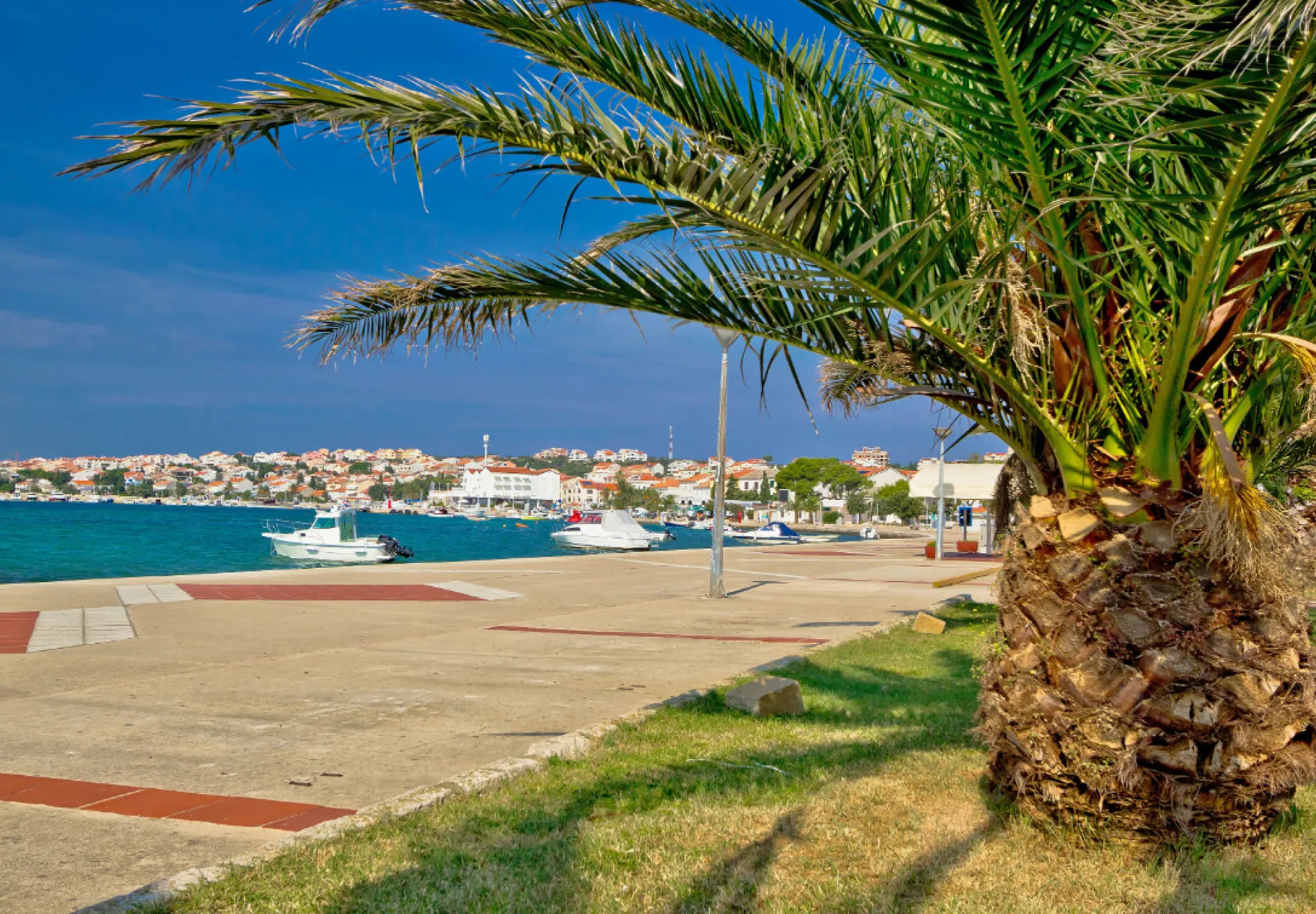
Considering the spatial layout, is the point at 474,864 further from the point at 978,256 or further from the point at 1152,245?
the point at 1152,245

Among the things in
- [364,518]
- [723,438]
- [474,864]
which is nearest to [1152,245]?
[474,864]

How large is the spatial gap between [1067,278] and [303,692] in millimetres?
5849

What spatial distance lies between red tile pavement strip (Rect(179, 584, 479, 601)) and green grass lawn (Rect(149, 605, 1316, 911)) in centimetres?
996

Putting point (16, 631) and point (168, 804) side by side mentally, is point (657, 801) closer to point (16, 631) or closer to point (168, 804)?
point (168, 804)

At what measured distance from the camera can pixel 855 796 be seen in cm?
461

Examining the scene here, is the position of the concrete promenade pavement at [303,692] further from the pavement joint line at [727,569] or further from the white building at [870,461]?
the white building at [870,461]

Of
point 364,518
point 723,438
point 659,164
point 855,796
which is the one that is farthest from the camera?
point 364,518

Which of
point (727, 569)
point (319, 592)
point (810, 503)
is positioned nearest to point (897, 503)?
point (810, 503)

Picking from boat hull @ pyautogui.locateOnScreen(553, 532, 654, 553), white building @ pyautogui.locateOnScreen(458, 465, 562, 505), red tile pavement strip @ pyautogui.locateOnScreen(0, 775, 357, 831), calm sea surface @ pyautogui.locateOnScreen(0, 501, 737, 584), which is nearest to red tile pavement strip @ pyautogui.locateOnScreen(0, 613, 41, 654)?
red tile pavement strip @ pyautogui.locateOnScreen(0, 775, 357, 831)

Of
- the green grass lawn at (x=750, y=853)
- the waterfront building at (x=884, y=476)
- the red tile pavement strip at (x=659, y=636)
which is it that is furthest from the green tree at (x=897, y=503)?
the green grass lawn at (x=750, y=853)

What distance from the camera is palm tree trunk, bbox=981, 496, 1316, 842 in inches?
145

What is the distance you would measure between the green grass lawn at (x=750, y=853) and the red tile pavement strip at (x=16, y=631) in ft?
21.1

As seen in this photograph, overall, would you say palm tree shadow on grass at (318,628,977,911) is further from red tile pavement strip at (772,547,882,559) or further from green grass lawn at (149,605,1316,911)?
red tile pavement strip at (772,547,882,559)

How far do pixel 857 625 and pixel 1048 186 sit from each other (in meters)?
9.03
